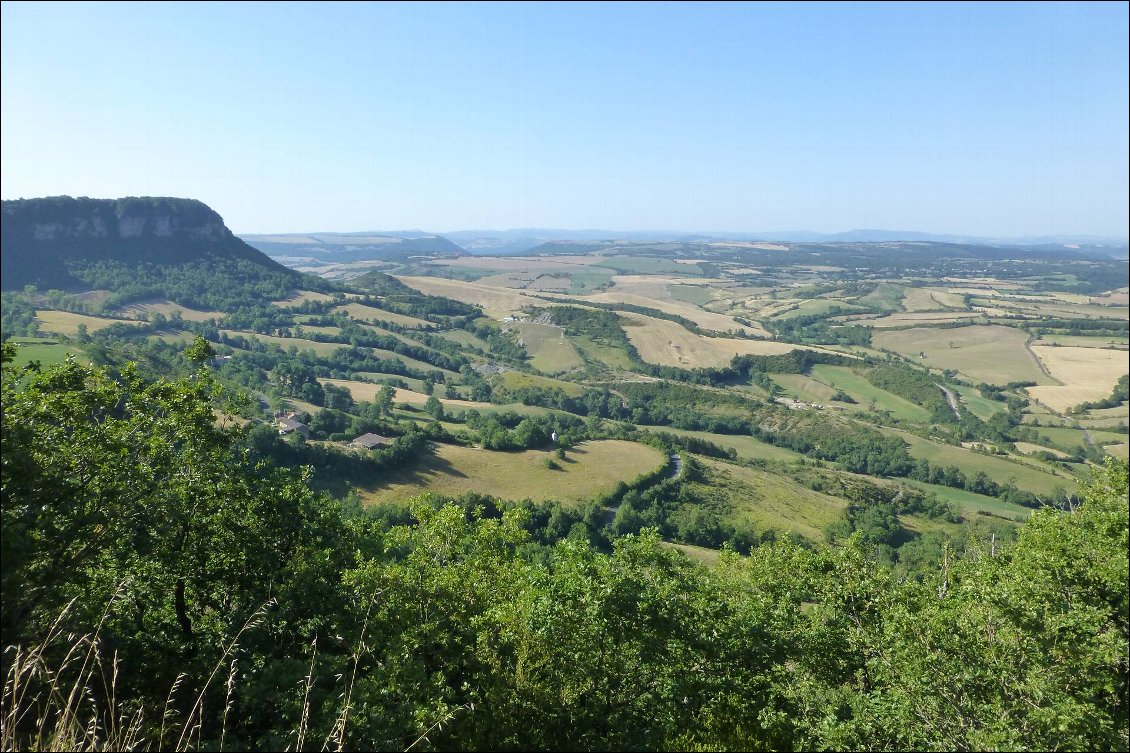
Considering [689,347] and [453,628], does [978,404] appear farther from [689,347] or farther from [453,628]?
[453,628]

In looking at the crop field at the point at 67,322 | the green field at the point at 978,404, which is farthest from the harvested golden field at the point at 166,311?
the green field at the point at 978,404

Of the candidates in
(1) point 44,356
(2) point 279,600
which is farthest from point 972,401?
(1) point 44,356

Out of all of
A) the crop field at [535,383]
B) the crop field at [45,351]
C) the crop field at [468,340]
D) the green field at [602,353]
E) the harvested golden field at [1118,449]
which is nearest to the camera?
the crop field at [45,351]

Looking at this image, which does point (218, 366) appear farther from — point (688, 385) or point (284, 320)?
point (688, 385)

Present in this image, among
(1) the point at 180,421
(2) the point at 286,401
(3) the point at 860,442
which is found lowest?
(3) the point at 860,442

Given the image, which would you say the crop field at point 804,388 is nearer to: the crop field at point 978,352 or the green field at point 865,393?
the green field at point 865,393

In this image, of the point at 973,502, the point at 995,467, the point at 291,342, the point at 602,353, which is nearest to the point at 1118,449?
the point at 995,467

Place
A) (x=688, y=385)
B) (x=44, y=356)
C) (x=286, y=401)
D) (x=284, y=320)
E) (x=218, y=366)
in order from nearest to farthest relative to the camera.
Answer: (x=44, y=356), (x=286, y=401), (x=218, y=366), (x=688, y=385), (x=284, y=320)
